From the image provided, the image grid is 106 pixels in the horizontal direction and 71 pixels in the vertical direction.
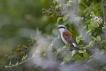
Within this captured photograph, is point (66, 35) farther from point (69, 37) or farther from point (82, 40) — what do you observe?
point (82, 40)

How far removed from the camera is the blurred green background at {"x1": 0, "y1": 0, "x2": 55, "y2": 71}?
8.34 meters

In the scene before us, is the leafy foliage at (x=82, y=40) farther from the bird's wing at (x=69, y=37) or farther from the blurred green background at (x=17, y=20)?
the blurred green background at (x=17, y=20)

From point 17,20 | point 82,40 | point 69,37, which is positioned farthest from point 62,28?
point 17,20

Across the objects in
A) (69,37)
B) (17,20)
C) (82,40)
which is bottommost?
(82,40)

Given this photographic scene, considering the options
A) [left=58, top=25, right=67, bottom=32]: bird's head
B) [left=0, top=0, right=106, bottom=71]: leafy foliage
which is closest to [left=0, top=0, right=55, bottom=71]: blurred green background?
[left=58, top=25, right=67, bottom=32]: bird's head

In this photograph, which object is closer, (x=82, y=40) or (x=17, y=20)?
(x=82, y=40)

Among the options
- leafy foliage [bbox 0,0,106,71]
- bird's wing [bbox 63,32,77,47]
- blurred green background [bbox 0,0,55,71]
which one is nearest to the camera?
leafy foliage [bbox 0,0,106,71]

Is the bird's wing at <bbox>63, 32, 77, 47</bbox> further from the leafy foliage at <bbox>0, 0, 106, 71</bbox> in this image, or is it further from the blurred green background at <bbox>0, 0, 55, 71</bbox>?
the blurred green background at <bbox>0, 0, 55, 71</bbox>

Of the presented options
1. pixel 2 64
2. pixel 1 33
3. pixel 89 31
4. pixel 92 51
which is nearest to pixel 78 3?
pixel 89 31

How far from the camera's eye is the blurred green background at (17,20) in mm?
8341

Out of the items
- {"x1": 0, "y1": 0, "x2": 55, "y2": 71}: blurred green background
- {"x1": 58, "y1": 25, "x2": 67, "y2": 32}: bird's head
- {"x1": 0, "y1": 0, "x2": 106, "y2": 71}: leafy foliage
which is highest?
{"x1": 0, "y1": 0, "x2": 55, "y2": 71}: blurred green background

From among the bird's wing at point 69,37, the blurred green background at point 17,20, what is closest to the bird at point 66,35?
the bird's wing at point 69,37

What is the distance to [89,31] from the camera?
510 centimetres

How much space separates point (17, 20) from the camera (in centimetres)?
924
